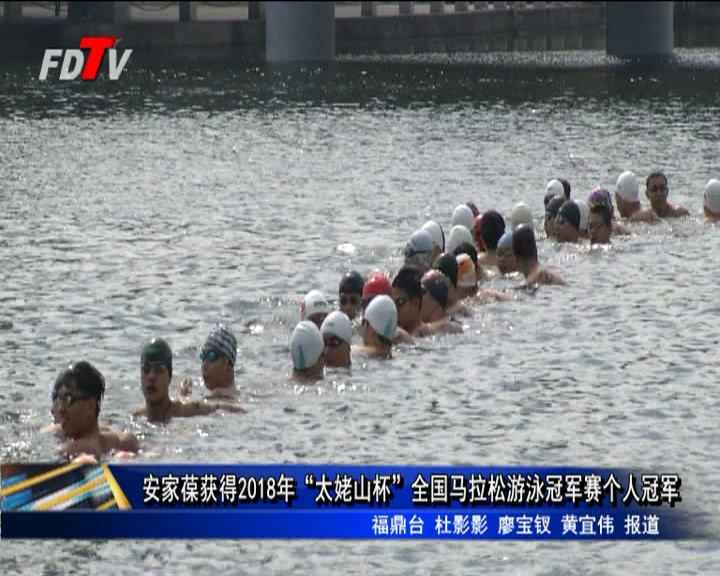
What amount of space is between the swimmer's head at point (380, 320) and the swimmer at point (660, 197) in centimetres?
1368

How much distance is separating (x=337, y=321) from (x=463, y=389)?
1914mm

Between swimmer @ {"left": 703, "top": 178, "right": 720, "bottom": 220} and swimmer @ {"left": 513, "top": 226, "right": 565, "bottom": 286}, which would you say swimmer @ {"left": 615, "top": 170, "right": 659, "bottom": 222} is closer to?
swimmer @ {"left": 703, "top": 178, "right": 720, "bottom": 220}

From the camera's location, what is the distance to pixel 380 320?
1003 inches

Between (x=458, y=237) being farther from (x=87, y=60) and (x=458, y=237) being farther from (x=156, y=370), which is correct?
(x=87, y=60)

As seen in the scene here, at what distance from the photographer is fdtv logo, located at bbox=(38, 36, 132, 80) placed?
256 feet

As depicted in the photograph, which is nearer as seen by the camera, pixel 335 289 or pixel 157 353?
pixel 157 353

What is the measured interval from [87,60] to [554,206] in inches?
2117

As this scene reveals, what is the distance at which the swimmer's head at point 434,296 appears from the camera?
27547 millimetres

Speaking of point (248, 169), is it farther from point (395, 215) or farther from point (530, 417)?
point (530, 417)

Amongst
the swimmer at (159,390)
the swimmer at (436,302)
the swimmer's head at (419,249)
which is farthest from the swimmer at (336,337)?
the swimmer's head at (419,249)

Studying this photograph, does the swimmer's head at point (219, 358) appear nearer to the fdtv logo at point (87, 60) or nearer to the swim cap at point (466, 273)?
the swim cap at point (466, 273)

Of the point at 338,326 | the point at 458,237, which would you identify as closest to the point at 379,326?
the point at 338,326

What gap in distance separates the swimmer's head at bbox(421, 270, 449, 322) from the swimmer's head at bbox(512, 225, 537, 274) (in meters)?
3.54

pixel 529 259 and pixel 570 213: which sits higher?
pixel 570 213
